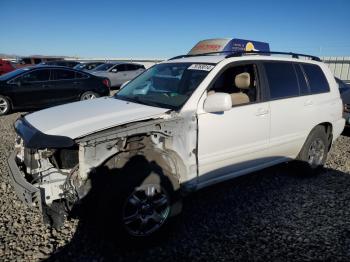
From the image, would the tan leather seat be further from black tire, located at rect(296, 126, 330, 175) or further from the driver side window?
black tire, located at rect(296, 126, 330, 175)

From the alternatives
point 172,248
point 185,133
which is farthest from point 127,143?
point 172,248

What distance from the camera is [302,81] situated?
180 inches

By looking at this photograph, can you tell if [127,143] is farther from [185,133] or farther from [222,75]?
[222,75]

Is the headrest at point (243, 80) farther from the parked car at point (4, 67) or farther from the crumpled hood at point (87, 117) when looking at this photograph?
the parked car at point (4, 67)

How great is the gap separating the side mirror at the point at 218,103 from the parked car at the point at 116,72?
15.0 metres

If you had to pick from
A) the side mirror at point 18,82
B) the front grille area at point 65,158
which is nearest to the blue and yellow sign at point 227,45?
the side mirror at point 18,82

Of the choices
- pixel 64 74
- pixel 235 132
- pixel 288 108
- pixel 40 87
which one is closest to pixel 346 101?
pixel 288 108

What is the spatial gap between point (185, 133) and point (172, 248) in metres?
1.15

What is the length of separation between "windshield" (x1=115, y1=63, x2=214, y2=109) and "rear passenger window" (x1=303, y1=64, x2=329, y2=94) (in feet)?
6.15

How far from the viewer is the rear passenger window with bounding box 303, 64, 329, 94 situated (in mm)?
4715

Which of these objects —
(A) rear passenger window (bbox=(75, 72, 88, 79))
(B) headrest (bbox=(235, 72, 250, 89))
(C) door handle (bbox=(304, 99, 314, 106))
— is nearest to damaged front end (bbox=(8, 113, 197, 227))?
(B) headrest (bbox=(235, 72, 250, 89))

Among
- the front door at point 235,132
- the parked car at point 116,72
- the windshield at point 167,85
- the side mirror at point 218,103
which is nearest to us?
the side mirror at point 218,103

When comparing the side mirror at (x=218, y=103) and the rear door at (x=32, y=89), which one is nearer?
the side mirror at (x=218, y=103)

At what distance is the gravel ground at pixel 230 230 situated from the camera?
3.02m
